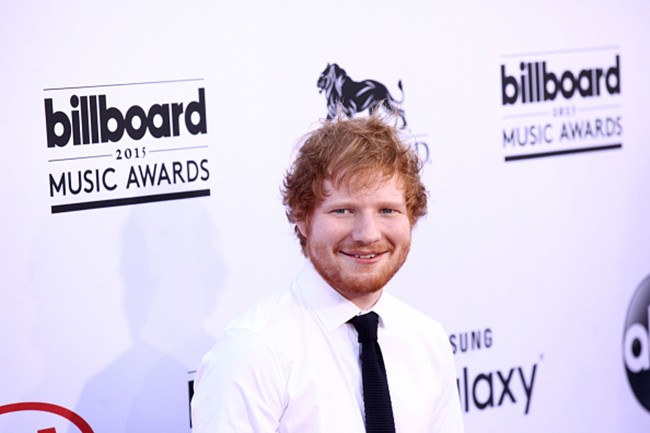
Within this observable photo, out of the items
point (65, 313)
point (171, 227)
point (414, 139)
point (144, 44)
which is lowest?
point (65, 313)

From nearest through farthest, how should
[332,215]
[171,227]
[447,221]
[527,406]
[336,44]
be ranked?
[332,215] → [171,227] → [336,44] → [447,221] → [527,406]

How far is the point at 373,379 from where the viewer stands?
195 centimetres

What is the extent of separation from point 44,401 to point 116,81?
70 cm

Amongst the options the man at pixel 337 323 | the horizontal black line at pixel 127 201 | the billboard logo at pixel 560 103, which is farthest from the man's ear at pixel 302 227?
the billboard logo at pixel 560 103

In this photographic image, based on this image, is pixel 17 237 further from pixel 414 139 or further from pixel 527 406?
pixel 527 406

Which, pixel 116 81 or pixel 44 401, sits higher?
pixel 116 81

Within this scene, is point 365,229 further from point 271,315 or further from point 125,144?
point 125,144

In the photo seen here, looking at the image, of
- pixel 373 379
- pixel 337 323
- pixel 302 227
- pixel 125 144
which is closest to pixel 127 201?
pixel 125 144

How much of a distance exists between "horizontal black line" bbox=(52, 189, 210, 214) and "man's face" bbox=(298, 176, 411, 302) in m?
0.51

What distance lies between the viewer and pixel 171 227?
93.5 inches

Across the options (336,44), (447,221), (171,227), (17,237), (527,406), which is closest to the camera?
(17,237)

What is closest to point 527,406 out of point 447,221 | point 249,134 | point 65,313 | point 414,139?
point 447,221

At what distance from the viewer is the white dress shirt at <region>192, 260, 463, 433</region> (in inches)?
72.0

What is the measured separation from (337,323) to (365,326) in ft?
0.17
